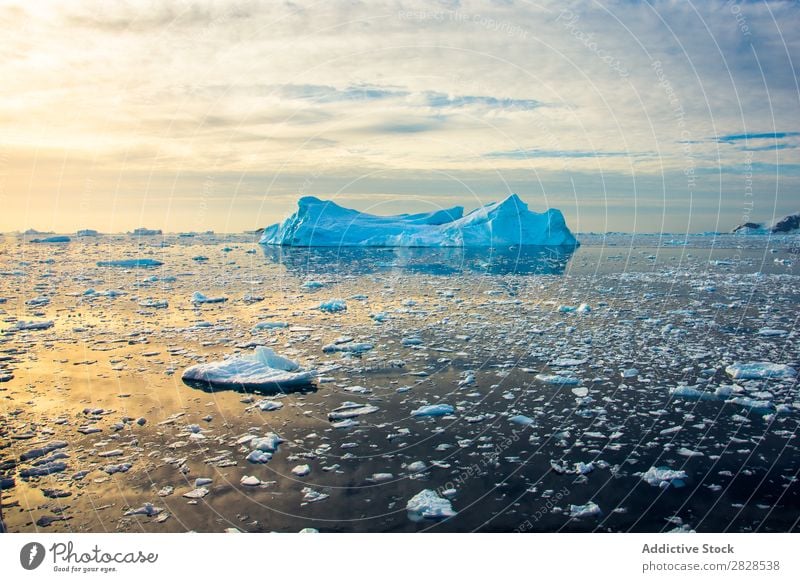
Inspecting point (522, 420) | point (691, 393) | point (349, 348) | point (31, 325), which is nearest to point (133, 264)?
point (31, 325)

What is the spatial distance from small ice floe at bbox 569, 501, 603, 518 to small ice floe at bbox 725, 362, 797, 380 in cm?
541

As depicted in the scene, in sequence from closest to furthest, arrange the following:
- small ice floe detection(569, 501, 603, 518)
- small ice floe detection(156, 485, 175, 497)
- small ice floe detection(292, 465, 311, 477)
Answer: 1. small ice floe detection(569, 501, 603, 518)
2. small ice floe detection(156, 485, 175, 497)
3. small ice floe detection(292, 465, 311, 477)

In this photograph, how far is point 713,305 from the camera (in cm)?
1628

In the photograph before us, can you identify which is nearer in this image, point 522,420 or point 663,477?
point 663,477

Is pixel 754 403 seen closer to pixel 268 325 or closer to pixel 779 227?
pixel 268 325

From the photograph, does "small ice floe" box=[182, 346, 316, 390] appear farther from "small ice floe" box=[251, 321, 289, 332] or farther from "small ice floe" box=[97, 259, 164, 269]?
"small ice floe" box=[97, 259, 164, 269]

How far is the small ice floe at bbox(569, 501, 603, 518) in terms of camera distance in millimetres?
5062

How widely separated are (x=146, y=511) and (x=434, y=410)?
3904 mm

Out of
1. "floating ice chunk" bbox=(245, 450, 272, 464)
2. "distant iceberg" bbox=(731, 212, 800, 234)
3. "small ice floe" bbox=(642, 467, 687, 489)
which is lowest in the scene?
"floating ice chunk" bbox=(245, 450, 272, 464)

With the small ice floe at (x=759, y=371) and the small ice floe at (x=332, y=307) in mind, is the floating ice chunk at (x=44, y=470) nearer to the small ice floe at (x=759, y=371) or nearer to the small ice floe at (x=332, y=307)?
the small ice floe at (x=332, y=307)

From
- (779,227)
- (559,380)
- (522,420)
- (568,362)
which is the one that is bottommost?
(522,420)

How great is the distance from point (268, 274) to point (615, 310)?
1779 centimetres
